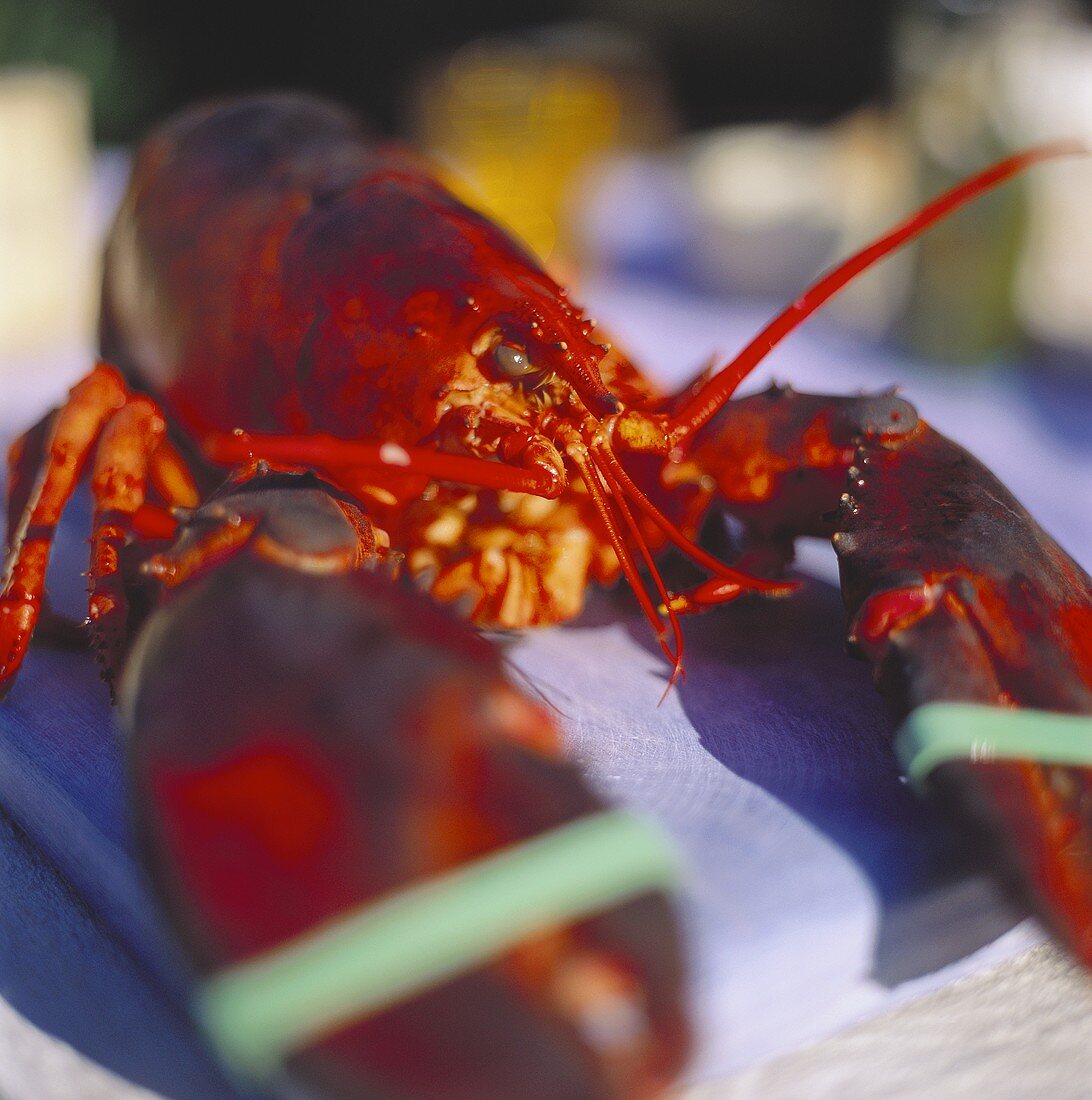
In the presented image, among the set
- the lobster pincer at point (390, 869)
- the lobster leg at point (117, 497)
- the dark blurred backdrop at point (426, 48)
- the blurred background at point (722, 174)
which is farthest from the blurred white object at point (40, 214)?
the dark blurred backdrop at point (426, 48)

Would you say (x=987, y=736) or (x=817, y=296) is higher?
(x=817, y=296)

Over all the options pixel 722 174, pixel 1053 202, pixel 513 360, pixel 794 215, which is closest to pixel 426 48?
pixel 722 174

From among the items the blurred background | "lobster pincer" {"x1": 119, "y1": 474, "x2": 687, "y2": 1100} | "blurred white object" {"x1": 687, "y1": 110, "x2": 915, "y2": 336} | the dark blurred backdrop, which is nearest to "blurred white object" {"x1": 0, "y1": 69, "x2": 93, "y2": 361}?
the blurred background

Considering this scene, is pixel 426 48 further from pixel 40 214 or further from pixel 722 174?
pixel 40 214

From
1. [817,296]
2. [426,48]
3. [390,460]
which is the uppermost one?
[426,48]

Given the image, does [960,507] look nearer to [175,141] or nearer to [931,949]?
[931,949]
